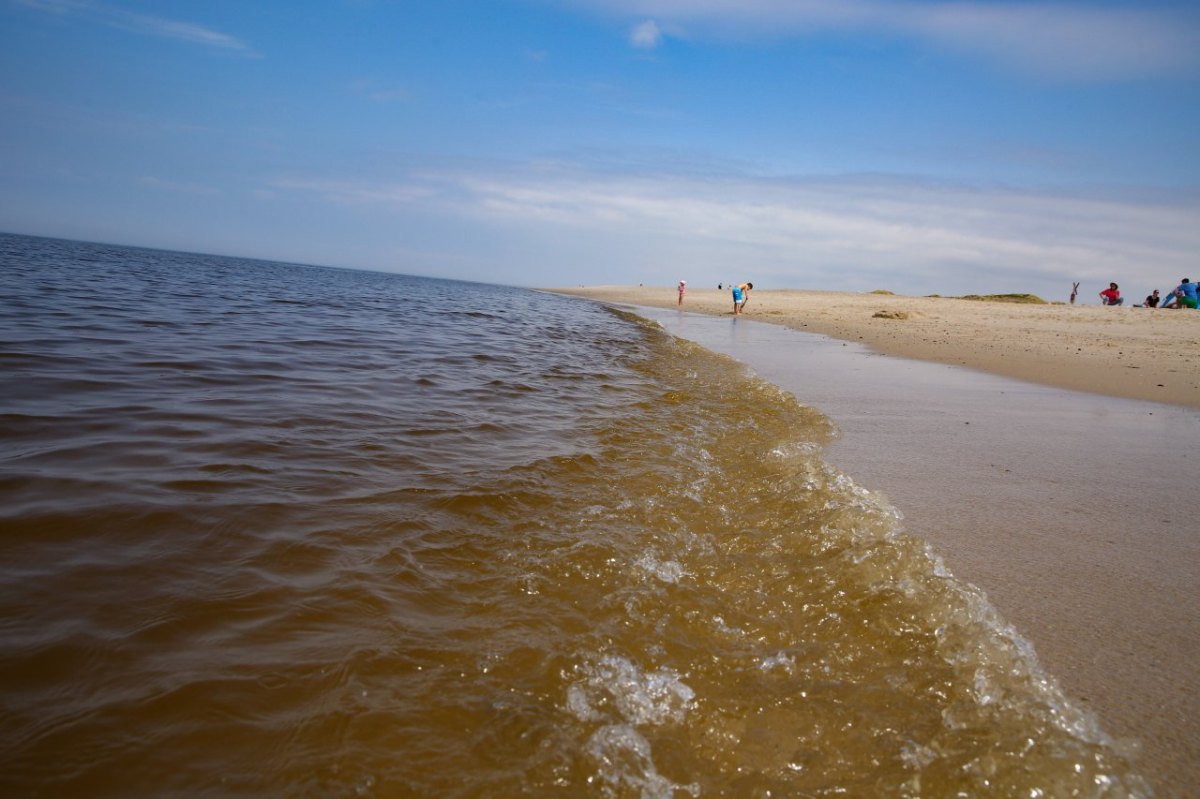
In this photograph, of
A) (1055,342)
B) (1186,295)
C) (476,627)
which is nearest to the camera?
(476,627)

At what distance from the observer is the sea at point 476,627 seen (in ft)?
4.67

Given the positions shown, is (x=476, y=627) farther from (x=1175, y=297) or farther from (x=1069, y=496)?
(x=1175, y=297)

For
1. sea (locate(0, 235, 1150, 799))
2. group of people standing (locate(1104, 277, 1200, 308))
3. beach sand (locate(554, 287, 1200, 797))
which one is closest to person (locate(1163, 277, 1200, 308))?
group of people standing (locate(1104, 277, 1200, 308))

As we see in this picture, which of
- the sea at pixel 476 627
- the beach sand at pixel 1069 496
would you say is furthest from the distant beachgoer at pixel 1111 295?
the sea at pixel 476 627

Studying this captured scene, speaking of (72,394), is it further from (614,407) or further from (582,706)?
(582,706)

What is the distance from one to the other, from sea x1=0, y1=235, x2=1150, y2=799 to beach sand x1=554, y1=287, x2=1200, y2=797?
0.19 m

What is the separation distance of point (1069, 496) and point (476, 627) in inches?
137

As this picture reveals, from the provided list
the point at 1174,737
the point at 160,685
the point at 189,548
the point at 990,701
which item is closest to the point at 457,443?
the point at 189,548

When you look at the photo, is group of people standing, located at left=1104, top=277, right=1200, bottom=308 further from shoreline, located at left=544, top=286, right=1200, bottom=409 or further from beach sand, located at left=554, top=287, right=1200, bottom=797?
beach sand, located at left=554, top=287, right=1200, bottom=797

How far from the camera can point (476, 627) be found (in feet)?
6.61

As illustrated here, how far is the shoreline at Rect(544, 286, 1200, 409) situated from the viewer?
8.86 metres

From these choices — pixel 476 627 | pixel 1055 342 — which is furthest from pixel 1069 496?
pixel 1055 342

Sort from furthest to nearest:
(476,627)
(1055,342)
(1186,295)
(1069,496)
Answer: (1186,295)
(1055,342)
(1069,496)
(476,627)

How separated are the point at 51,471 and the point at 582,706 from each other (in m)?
2.96
